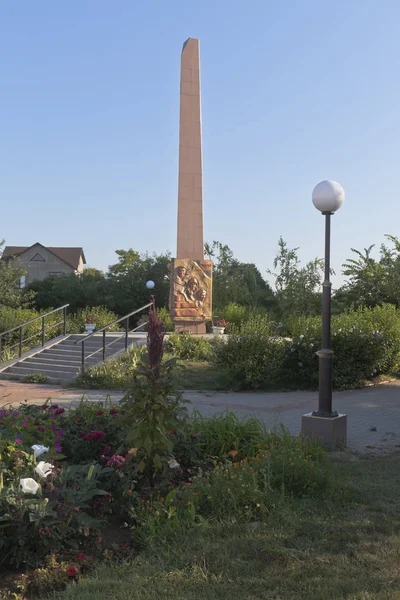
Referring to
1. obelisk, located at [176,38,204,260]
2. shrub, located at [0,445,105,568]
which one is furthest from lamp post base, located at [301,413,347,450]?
obelisk, located at [176,38,204,260]

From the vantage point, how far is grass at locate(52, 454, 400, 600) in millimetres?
2984

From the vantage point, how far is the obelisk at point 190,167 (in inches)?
745

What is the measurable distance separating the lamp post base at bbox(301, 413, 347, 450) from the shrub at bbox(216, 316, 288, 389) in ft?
15.0

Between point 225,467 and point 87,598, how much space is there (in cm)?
183

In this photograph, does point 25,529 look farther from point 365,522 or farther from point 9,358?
point 9,358

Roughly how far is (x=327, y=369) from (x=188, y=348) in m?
8.32

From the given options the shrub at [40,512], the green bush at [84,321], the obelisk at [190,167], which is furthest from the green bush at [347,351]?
the green bush at [84,321]

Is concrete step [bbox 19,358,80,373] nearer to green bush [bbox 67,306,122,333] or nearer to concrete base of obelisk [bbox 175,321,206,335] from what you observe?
green bush [bbox 67,306,122,333]

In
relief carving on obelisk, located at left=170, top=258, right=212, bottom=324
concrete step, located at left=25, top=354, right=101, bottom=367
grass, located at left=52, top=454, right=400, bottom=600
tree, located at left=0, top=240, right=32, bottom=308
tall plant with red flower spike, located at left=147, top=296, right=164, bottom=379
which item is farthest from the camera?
Answer: tree, located at left=0, top=240, right=32, bottom=308

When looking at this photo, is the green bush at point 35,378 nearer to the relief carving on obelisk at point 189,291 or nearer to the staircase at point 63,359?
the staircase at point 63,359

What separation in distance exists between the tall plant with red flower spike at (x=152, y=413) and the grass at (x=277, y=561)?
65 centimetres

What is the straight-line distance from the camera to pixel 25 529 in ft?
10.8

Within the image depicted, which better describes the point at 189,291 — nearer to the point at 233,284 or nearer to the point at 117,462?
the point at 233,284

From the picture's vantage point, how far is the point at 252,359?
37.1 ft
